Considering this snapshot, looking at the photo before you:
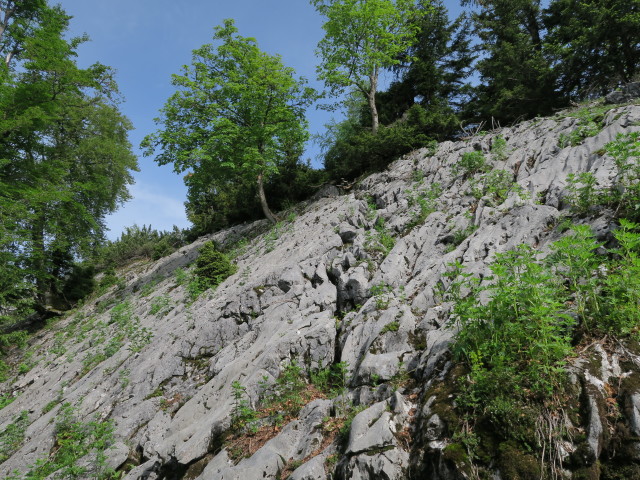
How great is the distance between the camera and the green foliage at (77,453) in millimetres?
6082

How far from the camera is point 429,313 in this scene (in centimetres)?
579

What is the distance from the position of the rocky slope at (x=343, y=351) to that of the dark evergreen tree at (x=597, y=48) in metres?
4.55

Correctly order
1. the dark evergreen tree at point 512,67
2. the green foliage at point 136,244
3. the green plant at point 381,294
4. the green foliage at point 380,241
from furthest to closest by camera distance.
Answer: the green foliage at point 136,244 < the dark evergreen tree at point 512,67 < the green foliage at point 380,241 < the green plant at point 381,294

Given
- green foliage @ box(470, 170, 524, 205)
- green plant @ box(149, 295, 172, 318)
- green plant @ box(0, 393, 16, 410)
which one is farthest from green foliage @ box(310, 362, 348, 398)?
green plant @ box(0, 393, 16, 410)

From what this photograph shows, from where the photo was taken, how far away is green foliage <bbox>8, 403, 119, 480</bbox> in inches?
239

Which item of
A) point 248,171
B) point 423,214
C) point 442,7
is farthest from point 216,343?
point 442,7

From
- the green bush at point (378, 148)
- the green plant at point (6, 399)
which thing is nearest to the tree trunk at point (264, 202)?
the green bush at point (378, 148)

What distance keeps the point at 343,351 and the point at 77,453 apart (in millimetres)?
5991

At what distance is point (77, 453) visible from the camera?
22.0ft

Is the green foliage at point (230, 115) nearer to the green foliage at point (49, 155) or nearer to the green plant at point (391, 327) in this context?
the green foliage at point (49, 155)

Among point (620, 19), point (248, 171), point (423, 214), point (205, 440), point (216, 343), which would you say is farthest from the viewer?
point (248, 171)

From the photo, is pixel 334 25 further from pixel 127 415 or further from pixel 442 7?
pixel 127 415

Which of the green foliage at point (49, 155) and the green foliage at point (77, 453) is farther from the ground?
the green foliage at point (49, 155)

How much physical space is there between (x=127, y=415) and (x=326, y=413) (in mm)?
5246
